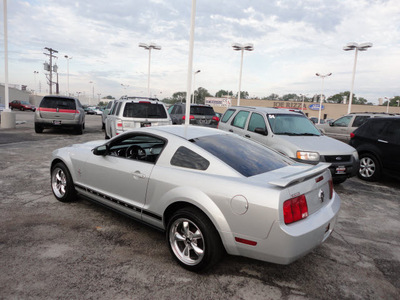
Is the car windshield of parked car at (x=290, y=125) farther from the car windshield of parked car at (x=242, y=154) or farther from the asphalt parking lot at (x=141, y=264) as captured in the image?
the car windshield of parked car at (x=242, y=154)

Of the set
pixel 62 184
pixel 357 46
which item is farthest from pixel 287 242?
pixel 357 46

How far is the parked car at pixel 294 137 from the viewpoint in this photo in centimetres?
615

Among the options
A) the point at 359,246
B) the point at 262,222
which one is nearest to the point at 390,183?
the point at 359,246

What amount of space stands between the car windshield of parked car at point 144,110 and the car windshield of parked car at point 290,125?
12.8 ft

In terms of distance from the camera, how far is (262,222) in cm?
262

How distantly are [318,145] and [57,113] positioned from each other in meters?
11.7

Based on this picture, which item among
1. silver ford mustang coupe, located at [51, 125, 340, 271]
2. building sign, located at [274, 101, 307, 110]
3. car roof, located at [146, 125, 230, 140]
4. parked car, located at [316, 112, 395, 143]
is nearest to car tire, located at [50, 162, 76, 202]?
silver ford mustang coupe, located at [51, 125, 340, 271]

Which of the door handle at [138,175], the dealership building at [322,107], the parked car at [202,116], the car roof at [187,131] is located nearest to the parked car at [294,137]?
the car roof at [187,131]

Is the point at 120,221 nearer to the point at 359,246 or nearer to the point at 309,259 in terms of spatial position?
the point at 309,259

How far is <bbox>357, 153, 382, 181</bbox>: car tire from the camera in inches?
297

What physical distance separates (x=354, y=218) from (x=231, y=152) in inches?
115

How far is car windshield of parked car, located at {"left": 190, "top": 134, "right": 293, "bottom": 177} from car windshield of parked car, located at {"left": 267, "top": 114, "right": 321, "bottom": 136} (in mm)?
3286

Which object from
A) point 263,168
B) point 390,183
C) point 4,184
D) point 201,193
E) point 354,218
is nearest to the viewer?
point 201,193

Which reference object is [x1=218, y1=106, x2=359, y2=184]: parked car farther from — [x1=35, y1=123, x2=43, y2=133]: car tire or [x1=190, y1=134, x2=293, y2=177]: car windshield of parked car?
[x1=35, y1=123, x2=43, y2=133]: car tire
